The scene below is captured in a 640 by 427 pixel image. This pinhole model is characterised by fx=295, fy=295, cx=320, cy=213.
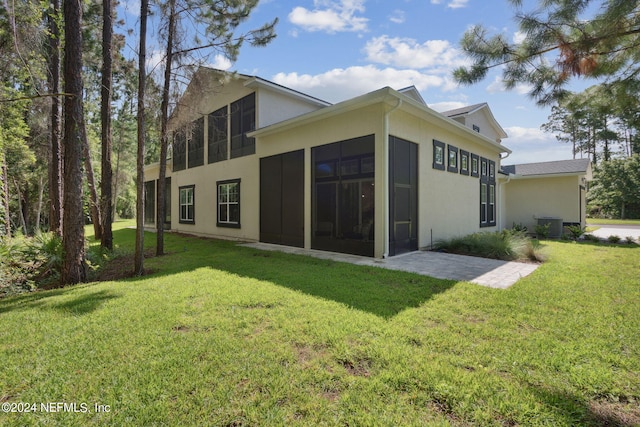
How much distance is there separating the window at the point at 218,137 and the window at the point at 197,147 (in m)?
0.72

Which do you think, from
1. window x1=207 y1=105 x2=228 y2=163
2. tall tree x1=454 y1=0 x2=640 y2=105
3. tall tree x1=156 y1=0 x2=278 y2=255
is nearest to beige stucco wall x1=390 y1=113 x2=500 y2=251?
tall tree x1=454 y1=0 x2=640 y2=105

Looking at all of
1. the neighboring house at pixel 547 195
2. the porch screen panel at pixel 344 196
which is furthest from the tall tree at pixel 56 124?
the neighboring house at pixel 547 195

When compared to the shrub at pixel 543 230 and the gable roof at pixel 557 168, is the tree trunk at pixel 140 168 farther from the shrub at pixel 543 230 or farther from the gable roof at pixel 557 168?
the gable roof at pixel 557 168

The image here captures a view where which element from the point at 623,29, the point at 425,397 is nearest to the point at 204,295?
the point at 425,397

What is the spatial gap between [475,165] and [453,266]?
7002mm

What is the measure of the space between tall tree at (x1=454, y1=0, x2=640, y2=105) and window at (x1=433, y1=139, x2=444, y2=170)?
364 cm

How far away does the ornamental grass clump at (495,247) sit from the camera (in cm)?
788

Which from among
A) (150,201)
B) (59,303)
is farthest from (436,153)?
(150,201)

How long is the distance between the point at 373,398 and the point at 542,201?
17.8 meters

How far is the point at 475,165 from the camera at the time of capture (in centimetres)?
1216

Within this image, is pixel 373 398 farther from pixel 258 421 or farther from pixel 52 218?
pixel 52 218

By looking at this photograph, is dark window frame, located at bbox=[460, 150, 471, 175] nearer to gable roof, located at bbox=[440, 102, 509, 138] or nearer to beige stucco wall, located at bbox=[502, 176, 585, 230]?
gable roof, located at bbox=[440, 102, 509, 138]

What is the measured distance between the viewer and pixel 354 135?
808cm

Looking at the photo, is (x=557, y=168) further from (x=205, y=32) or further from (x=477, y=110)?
(x=205, y=32)
